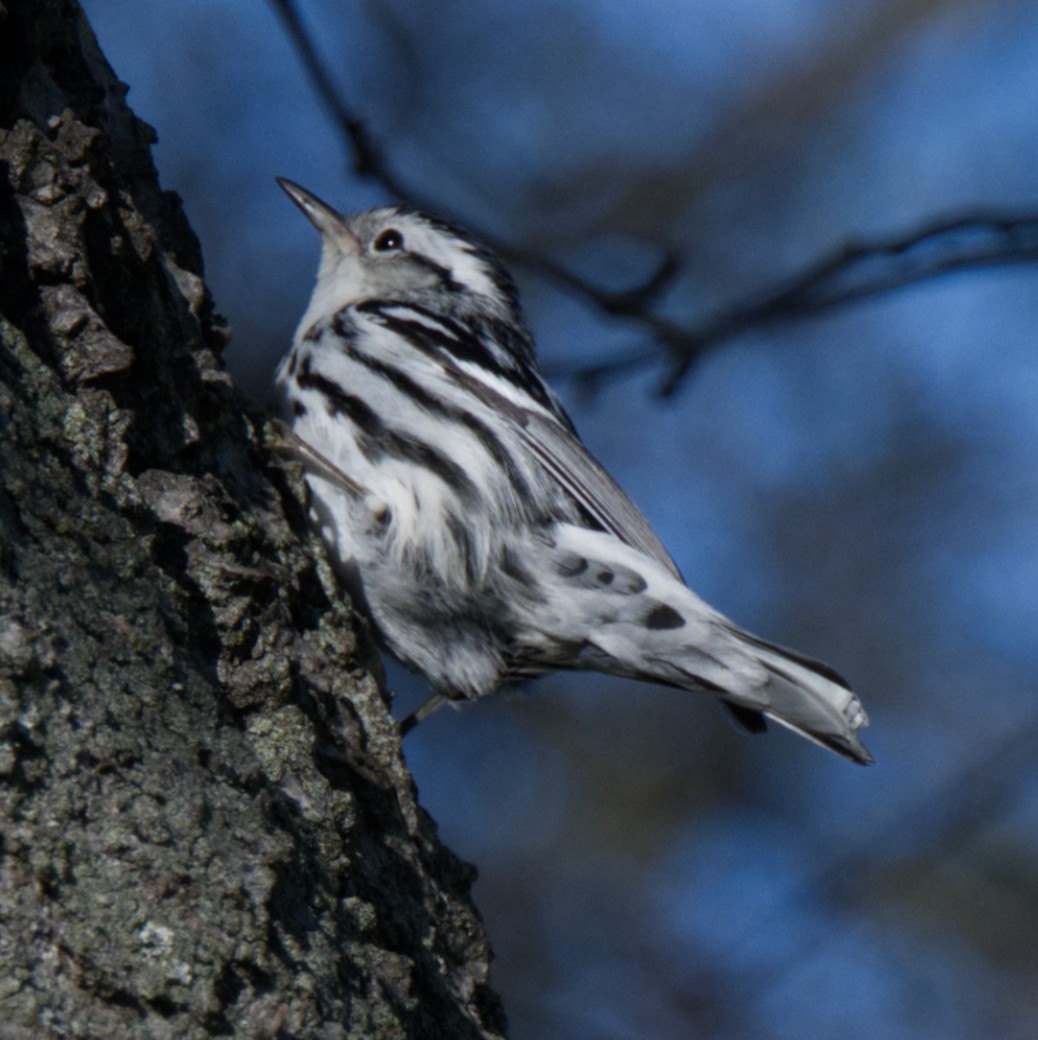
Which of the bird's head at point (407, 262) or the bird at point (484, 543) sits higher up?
the bird's head at point (407, 262)

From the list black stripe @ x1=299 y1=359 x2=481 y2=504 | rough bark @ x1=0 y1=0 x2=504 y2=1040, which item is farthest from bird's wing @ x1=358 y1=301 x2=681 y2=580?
rough bark @ x1=0 y1=0 x2=504 y2=1040

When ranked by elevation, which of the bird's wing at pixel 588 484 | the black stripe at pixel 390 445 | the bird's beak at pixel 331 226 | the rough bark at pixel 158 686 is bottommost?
the rough bark at pixel 158 686

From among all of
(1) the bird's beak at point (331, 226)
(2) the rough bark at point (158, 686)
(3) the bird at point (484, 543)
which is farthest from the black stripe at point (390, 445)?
(1) the bird's beak at point (331, 226)

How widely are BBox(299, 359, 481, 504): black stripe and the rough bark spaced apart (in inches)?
28.8

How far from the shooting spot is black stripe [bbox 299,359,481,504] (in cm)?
395

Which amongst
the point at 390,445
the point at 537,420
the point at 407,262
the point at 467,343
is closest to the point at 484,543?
the point at 390,445

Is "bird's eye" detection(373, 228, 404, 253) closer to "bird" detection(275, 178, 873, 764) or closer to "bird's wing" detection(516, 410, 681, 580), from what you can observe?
"bird" detection(275, 178, 873, 764)

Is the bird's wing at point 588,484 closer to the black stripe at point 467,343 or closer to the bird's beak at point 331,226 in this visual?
the black stripe at point 467,343

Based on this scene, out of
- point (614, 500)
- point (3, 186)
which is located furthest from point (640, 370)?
point (3, 186)

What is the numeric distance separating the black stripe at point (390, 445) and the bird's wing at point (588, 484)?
28cm

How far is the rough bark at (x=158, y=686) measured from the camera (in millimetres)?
1946

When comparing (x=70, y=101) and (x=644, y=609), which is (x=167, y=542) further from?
(x=644, y=609)

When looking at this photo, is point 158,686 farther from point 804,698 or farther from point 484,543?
point 804,698

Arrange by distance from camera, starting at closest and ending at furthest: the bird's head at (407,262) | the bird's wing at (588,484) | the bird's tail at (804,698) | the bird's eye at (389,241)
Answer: the bird's tail at (804,698) → the bird's wing at (588,484) → the bird's head at (407,262) → the bird's eye at (389,241)
